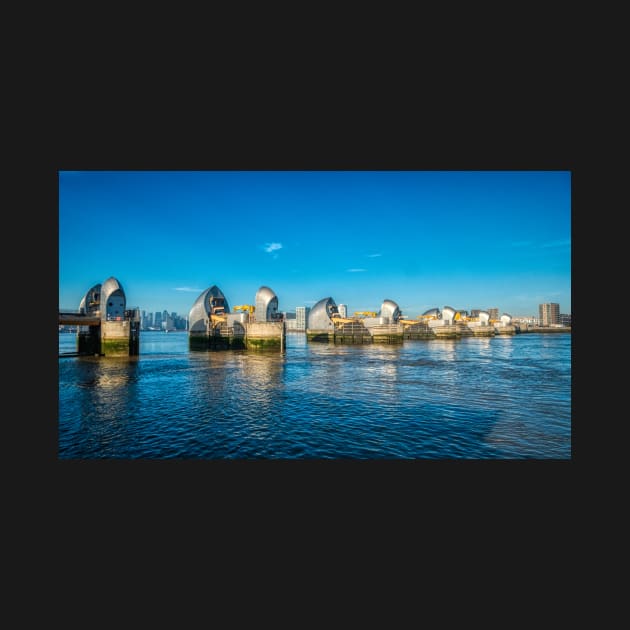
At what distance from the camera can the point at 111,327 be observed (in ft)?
110

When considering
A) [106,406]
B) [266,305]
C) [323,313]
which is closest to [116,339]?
[266,305]

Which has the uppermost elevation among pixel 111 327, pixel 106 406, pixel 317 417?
pixel 111 327

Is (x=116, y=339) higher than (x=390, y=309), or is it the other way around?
(x=390, y=309)

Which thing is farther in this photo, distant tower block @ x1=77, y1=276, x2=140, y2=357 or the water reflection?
distant tower block @ x1=77, y1=276, x2=140, y2=357

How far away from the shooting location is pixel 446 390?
50.9 ft

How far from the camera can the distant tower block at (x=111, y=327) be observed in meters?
33.5

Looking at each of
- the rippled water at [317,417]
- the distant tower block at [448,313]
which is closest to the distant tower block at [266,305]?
the rippled water at [317,417]

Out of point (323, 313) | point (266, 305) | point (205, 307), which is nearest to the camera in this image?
point (266, 305)

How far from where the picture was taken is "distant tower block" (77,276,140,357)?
33.5m

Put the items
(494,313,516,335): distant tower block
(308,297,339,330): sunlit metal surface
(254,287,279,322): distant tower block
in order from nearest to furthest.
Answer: (254,287,279,322): distant tower block < (308,297,339,330): sunlit metal surface < (494,313,516,335): distant tower block

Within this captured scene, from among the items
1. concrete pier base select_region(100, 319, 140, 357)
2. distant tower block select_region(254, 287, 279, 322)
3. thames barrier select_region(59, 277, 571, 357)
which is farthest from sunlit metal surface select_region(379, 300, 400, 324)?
concrete pier base select_region(100, 319, 140, 357)

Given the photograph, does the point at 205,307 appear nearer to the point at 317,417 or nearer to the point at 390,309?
the point at 317,417

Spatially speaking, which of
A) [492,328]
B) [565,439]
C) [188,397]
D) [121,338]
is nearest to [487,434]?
[565,439]

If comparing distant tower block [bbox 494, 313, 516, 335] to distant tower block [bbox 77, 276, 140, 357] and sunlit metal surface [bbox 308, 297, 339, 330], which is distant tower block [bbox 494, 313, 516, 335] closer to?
sunlit metal surface [bbox 308, 297, 339, 330]
